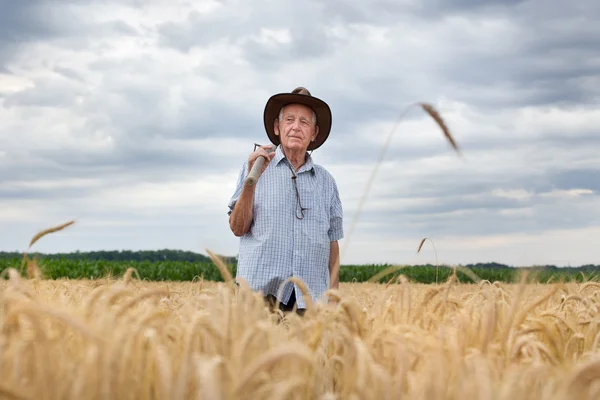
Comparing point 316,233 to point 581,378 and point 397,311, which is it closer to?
point 397,311

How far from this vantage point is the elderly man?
17.7 feet

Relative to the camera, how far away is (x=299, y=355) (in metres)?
1.55

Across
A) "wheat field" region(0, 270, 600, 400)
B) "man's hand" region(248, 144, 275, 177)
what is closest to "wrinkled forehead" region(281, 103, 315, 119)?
"man's hand" region(248, 144, 275, 177)

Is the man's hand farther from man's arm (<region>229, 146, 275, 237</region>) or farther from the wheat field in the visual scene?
the wheat field

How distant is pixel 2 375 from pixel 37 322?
0.19 metres

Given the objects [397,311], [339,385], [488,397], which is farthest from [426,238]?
[488,397]

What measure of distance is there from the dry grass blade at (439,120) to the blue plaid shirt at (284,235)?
2.84 m

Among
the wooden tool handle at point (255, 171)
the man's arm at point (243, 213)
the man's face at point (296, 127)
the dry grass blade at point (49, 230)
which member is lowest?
the dry grass blade at point (49, 230)

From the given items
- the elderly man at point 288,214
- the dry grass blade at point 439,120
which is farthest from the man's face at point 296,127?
the dry grass blade at point 439,120

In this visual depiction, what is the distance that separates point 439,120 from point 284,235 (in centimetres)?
299

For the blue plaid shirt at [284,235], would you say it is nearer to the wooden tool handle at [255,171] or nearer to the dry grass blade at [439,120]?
the wooden tool handle at [255,171]

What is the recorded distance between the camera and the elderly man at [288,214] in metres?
5.39

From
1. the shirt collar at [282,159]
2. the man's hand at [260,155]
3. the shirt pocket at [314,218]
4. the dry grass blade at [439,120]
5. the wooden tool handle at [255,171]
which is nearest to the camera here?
the dry grass blade at [439,120]

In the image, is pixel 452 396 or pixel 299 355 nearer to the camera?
pixel 299 355
